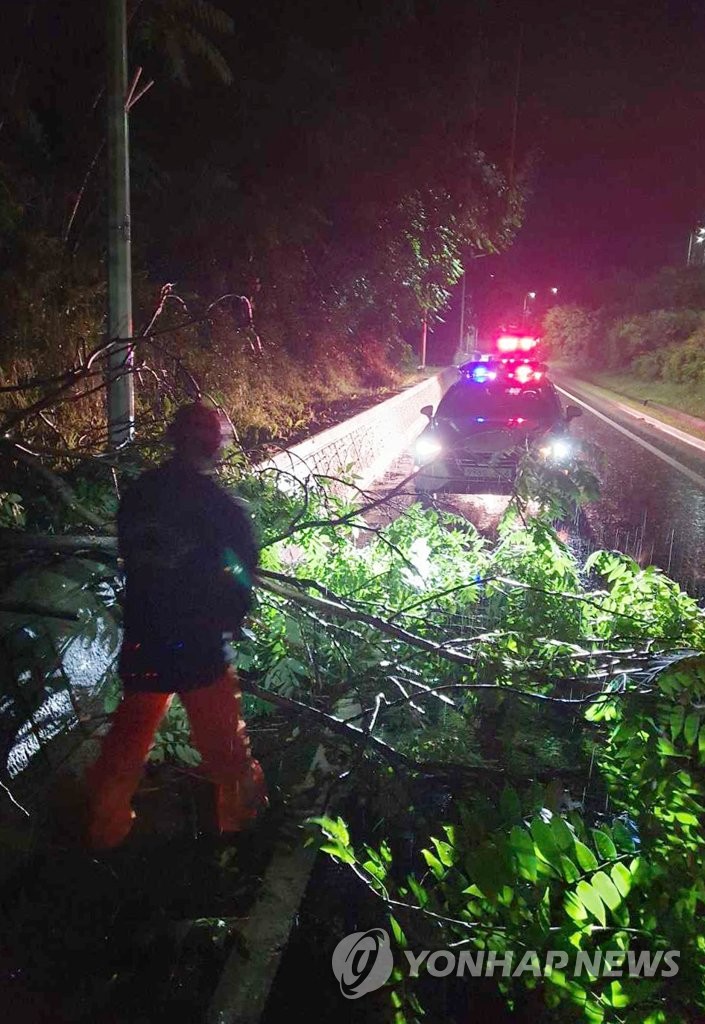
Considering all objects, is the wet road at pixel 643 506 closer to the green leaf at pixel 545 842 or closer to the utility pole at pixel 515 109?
the green leaf at pixel 545 842

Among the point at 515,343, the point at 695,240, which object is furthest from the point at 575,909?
the point at 695,240

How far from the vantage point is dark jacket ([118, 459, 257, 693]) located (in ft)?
9.80

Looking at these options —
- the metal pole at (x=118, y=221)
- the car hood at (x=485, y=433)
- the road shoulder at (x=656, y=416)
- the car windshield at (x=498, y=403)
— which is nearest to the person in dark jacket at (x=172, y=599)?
the metal pole at (x=118, y=221)

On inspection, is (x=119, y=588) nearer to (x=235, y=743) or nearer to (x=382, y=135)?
(x=235, y=743)

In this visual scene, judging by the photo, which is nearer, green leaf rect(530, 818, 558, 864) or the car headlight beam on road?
green leaf rect(530, 818, 558, 864)

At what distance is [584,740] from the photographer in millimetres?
3736

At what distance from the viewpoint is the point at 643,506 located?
10469 millimetres

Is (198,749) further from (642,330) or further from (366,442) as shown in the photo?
(642,330)

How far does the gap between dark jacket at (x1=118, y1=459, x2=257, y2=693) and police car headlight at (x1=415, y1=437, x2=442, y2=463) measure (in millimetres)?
5533

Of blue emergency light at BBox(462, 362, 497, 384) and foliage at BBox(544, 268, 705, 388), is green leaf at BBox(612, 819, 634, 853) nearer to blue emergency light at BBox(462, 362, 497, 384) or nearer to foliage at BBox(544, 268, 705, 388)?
blue emergency light at BBox(462, 362, 497, 384)

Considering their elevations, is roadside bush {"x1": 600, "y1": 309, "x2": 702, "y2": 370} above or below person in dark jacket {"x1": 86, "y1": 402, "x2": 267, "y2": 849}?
above

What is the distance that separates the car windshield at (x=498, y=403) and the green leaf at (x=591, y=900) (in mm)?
7361

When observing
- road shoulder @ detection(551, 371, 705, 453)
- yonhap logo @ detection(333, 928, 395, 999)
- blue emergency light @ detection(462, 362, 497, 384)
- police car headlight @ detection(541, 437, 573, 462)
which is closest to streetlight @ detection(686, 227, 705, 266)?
road shoulder @ detection(551, 371, 705, 453)

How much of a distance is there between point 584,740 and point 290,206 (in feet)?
38.4
